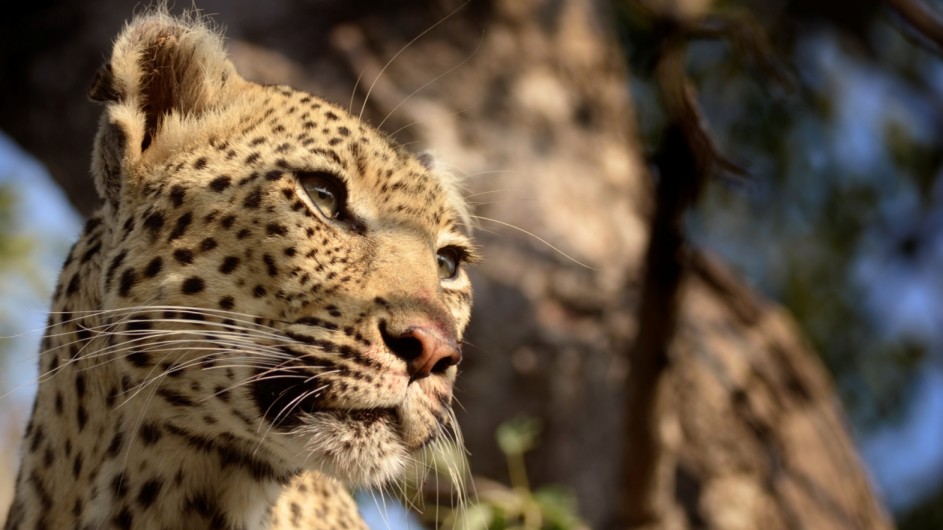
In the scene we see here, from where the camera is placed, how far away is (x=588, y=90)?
10031 mm

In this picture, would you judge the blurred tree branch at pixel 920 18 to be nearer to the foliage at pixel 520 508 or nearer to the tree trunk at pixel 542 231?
the foliage at pixel 520 508

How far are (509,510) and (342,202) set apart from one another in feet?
8.20

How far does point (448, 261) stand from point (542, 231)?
4.12 metres

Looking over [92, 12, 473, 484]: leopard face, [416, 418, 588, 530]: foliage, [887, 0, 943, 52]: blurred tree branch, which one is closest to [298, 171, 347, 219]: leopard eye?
[92, 12, 473, 484]: leopard face

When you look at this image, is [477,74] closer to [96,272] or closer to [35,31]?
[35,31]

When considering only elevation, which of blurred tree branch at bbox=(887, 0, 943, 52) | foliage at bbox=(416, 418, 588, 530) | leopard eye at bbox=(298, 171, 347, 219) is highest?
blurred tree branch at bbox=(887, 0, 943, 52)

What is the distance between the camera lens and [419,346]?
12.8 ft

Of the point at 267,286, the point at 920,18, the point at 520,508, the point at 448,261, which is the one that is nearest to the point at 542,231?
the point at 520,508

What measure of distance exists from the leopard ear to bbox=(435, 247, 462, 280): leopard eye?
1.04m

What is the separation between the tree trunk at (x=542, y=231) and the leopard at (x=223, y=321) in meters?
3.80

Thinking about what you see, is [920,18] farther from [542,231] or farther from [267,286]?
[542,231]

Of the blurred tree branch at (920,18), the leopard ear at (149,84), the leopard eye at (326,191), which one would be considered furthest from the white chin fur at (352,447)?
the blurred tree branch at (920,18)

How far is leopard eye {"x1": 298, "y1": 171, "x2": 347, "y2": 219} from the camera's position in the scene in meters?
4.35

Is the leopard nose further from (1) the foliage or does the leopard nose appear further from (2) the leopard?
(1) the foliage
